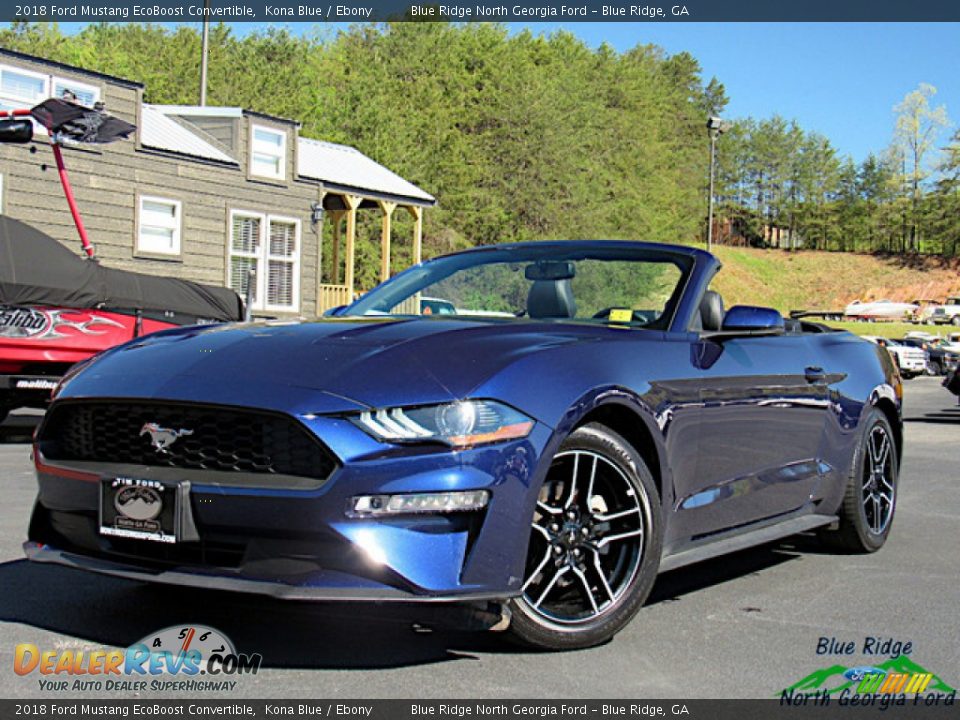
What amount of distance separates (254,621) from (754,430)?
7.15 feet

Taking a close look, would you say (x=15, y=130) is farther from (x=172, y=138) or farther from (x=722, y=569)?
(x=722, y=569)

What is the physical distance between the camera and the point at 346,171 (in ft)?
99.7

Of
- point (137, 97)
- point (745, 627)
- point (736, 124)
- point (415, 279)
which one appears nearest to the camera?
point (745, 627)

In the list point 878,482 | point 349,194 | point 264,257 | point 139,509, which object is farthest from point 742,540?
point 349,194

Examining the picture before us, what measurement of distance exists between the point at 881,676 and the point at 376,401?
6.04 ft

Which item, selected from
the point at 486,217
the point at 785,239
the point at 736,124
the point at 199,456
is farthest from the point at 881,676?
the point at 785,239

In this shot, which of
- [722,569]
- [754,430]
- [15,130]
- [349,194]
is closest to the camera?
[754,430]

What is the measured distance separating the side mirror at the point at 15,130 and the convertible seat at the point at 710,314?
1488cm

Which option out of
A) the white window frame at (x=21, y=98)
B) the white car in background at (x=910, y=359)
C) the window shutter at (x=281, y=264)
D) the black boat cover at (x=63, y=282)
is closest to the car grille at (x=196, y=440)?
the black boat cover at (x=63, y=282)

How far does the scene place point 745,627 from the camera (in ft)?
14.8

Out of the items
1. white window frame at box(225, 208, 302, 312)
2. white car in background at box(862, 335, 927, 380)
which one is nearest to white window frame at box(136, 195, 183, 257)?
white window frame at box(225, 208, 302, 312)

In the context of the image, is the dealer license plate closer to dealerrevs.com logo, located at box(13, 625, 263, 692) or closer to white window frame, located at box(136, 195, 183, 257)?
dealerrevs.com logo, located at box(13, 625, 263, 692)

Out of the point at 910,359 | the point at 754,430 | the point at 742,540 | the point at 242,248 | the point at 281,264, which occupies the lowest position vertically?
the point at 742,540

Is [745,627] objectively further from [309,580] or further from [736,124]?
[736,124]
